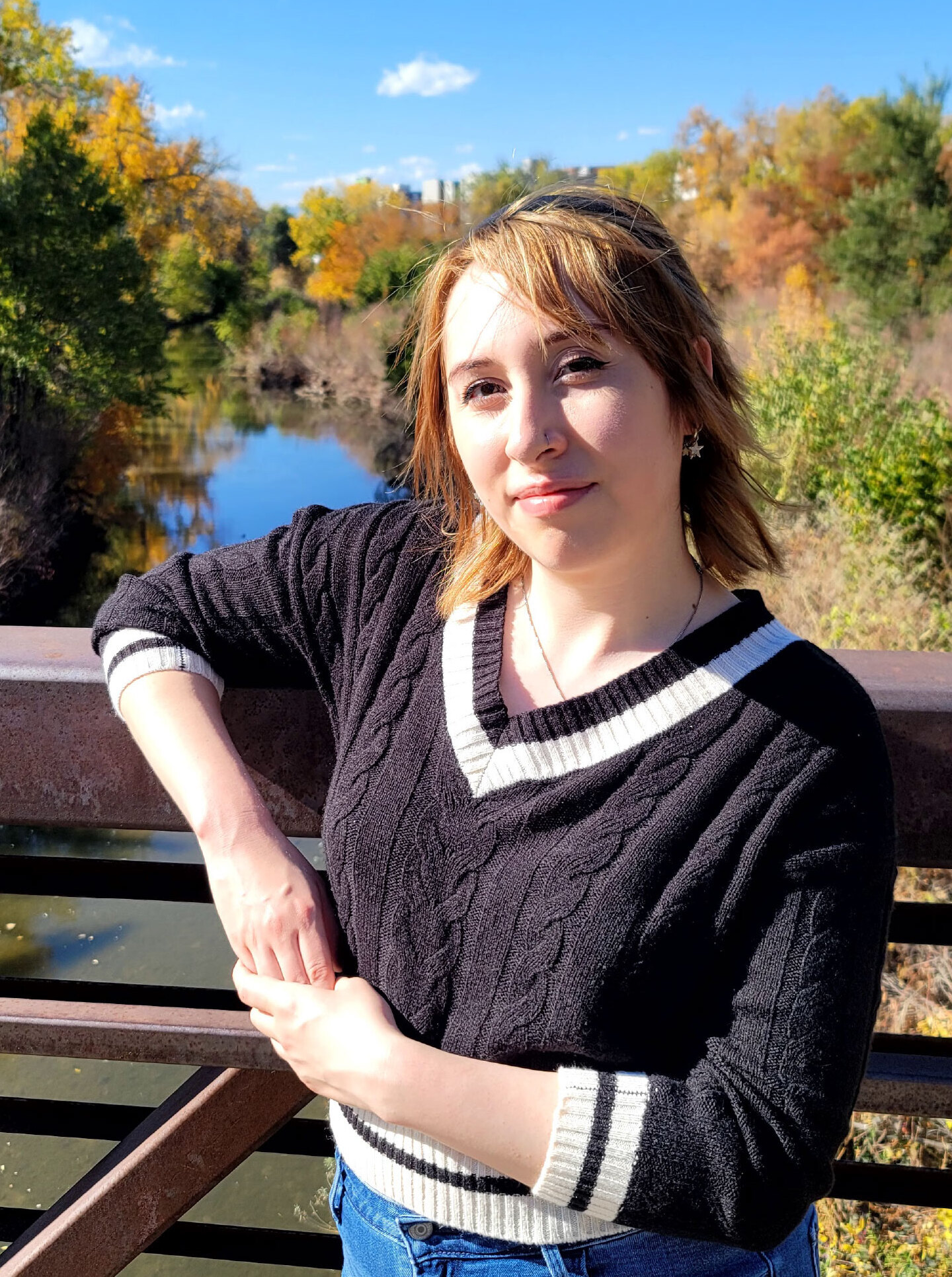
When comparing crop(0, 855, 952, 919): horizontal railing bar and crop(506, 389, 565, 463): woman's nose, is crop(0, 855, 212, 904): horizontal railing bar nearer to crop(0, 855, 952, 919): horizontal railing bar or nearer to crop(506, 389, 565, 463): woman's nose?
crop(0, 855, 952, 919): horizontal railing bar

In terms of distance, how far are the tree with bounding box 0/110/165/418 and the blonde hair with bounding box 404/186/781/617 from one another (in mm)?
18886

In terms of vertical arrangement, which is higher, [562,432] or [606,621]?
[562,432]

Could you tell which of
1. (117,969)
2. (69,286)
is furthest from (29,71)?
(117,969)

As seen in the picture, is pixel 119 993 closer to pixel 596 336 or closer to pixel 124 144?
pixel 596 336

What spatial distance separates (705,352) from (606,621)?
0.32 meters

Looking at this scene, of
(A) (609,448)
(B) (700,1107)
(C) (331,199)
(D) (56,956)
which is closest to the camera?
(B) (700,1107)

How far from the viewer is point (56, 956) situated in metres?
7.54

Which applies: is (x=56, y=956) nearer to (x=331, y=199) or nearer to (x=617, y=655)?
(x=617, y=655)

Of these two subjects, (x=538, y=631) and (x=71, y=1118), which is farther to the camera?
(x=71, y=1118)

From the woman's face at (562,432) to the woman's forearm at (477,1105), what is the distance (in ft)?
1.67

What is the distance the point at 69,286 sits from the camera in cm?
1897

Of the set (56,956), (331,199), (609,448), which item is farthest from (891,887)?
(331,199)

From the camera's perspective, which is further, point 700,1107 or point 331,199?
point 331,199

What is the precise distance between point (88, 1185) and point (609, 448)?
108 cm
